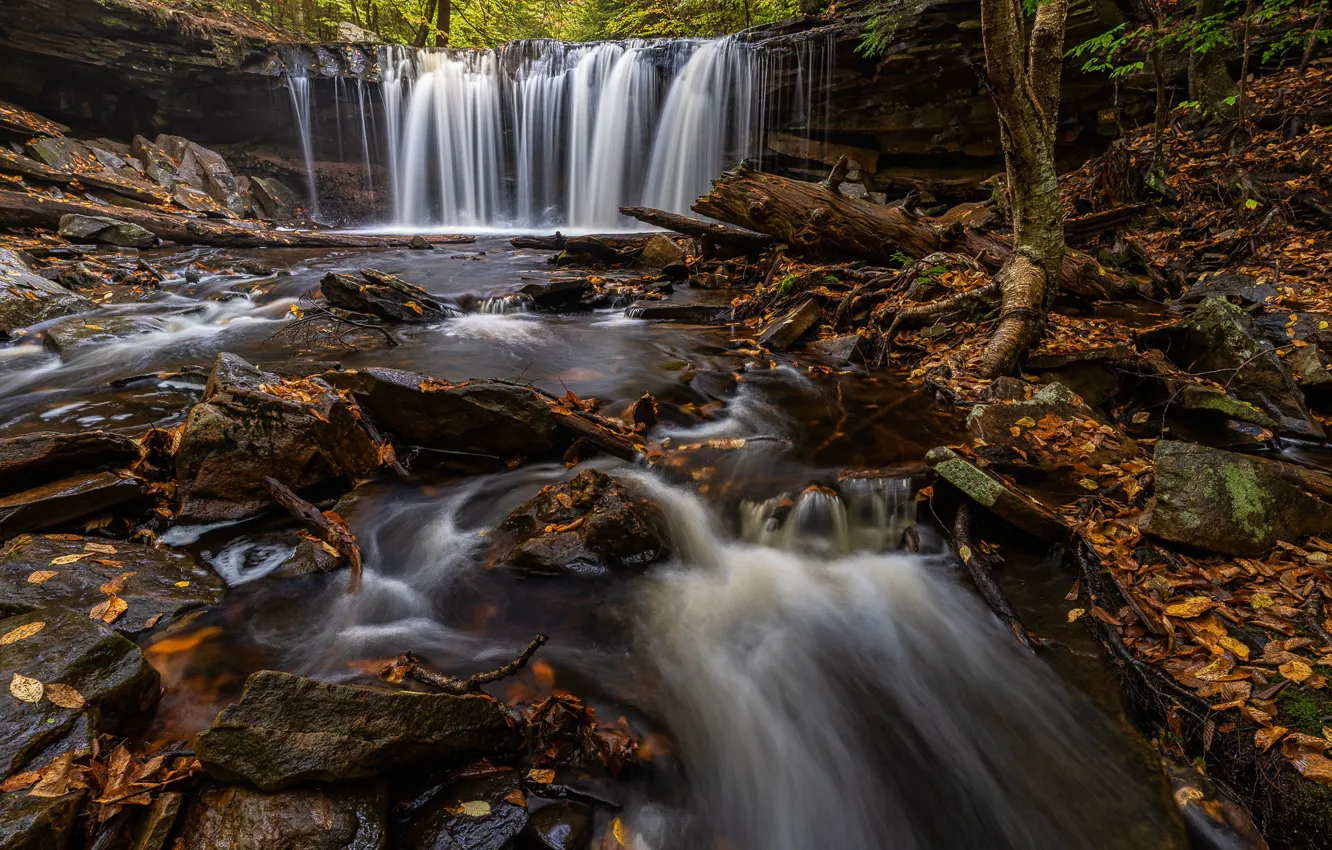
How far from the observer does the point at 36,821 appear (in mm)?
1671

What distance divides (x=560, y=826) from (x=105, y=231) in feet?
49.9

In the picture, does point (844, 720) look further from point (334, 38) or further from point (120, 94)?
point (334, 38)

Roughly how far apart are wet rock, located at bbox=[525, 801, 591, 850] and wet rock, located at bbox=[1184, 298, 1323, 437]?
5.71m

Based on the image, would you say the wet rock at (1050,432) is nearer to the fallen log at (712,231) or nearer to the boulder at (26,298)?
the fallen log at (712,231)

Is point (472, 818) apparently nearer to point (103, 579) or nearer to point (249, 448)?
point (103, 579)

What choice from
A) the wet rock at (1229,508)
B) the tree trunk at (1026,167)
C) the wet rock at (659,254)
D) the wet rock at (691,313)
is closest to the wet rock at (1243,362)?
the tree trunk at (1026,167)

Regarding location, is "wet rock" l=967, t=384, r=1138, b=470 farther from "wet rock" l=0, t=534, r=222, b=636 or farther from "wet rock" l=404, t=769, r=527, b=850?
"wet rock" l=0, t=534, r=222, b=636

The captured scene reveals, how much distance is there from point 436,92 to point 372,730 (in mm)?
22409

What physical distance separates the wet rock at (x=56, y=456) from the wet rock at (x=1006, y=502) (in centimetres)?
558

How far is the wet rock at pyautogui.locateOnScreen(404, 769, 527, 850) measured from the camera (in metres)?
2.01

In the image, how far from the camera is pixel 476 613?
3340mm

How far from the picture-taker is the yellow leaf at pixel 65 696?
1980 mm

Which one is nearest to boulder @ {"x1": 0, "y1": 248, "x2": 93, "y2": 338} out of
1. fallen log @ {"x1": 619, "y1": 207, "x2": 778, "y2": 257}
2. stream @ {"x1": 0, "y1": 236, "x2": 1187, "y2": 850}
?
stream @ {"x1": 0, "y1": 236, "x2": 1187, "y2": 850}

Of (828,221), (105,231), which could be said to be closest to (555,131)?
(105,231)
